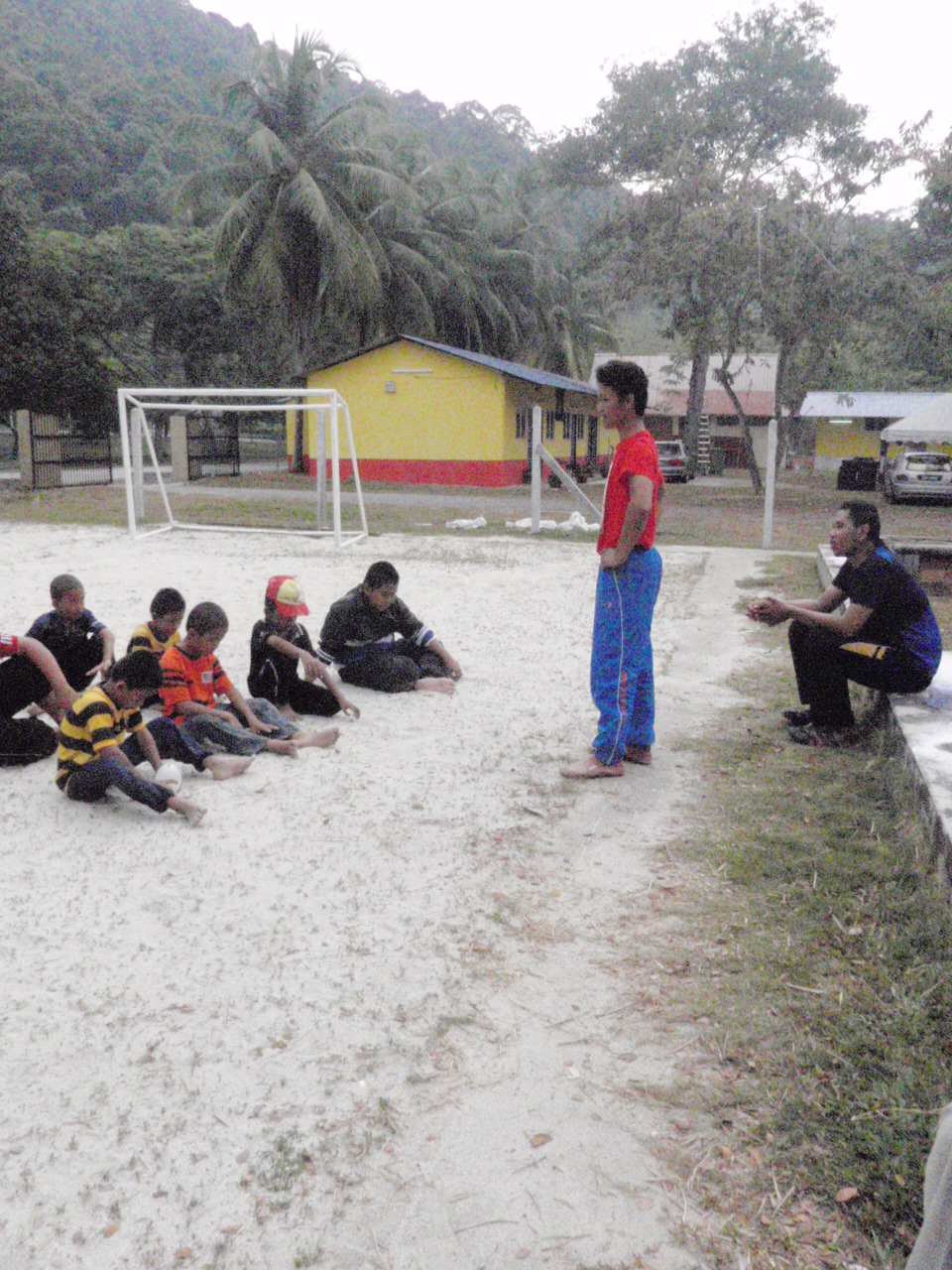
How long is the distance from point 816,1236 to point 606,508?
2932mm

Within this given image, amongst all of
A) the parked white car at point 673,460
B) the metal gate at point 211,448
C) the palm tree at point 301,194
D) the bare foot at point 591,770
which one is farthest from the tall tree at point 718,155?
the bare foot at point 591,770

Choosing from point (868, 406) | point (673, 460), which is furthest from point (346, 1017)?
point (868, 406)

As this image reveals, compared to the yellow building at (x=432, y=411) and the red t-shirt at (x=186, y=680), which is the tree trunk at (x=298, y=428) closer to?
the yellow building at (x=432, y=411)

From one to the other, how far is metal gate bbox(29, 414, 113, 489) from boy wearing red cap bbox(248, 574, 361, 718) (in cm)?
1847

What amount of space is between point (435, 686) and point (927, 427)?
21565 millimetres

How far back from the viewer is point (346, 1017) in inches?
111

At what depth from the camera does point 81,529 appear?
48.8 ft

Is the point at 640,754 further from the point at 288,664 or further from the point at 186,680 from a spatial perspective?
the point at 186,680

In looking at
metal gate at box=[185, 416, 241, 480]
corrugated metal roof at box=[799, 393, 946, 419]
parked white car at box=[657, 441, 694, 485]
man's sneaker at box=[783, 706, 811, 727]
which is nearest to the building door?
parked white car at box=[657, 441, 694, 485]

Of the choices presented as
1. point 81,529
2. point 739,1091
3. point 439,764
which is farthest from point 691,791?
point 81,529

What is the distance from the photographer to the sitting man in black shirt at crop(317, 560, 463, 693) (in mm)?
6098

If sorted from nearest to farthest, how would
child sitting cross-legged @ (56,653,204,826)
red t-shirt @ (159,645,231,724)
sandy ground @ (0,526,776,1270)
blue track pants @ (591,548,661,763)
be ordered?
sandy ground @ (0,526,776,1270) < child sitting cross-legged @ (56,653,204,826) < blue track pants @ (591,548,661,763) < red t-shirt @ (159,645,231,724)

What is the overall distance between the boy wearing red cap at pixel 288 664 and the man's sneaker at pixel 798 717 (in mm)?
2227

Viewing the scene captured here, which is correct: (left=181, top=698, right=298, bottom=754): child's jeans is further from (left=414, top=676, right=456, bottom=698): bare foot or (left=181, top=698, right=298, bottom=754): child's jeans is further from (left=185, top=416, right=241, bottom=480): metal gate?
(left=185, top=416, right=241, bottom=480): metal gate
